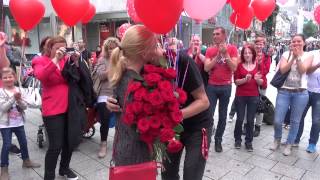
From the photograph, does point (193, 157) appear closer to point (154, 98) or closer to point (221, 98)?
point (154, 98)

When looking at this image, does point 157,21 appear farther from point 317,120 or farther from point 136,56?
point 317,120

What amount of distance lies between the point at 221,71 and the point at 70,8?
2378mm

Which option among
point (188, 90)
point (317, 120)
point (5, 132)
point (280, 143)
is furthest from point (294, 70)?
point (5, 132)

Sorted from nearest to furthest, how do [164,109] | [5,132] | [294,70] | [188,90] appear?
1. [164,109]
2. [188,90]
3. [5,132]
4. [294,70]

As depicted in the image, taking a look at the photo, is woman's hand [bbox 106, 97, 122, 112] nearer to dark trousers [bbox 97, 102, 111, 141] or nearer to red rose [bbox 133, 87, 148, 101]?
red rose [bbox 133, 87, 148, 101]

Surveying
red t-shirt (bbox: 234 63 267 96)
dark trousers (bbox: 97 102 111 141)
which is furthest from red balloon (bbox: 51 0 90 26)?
red t-shirt (bbox: 234 63 267 96)

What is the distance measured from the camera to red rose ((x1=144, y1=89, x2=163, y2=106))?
1.79m

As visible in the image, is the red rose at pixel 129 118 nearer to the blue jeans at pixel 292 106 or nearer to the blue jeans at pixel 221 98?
the blue jeans at pixel 221 98

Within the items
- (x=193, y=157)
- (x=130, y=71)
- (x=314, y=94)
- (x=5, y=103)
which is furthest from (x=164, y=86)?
(x=314, y=94)

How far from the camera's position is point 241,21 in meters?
4.73

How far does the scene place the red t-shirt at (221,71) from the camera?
15.4 feet

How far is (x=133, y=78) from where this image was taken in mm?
1932

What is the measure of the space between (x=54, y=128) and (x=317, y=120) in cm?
384

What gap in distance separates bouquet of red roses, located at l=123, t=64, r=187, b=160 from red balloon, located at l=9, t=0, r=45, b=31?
2.53m
